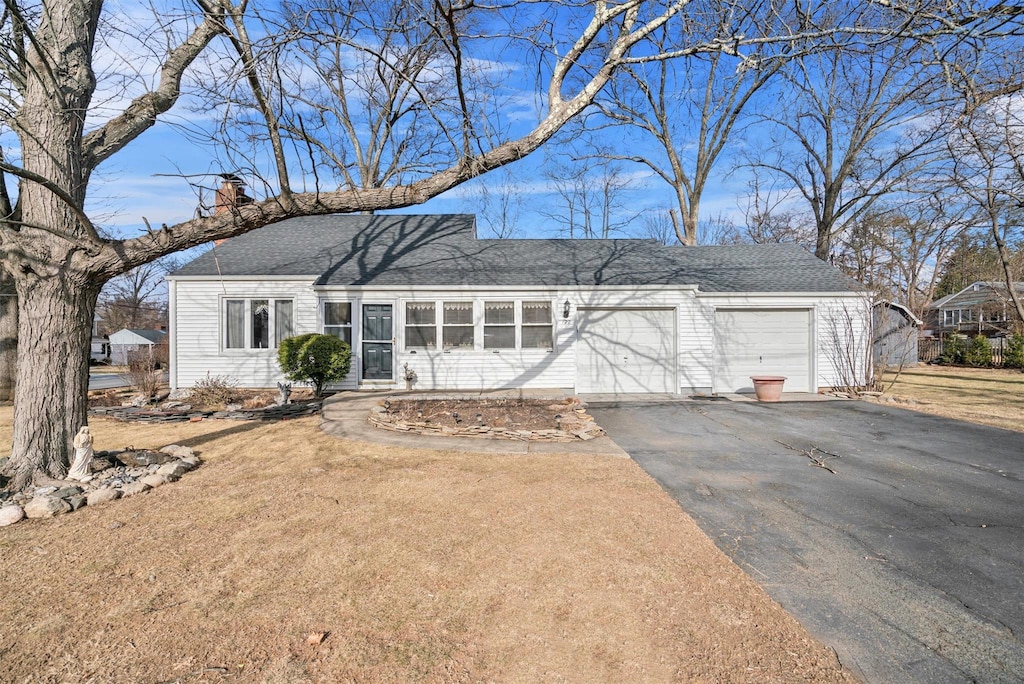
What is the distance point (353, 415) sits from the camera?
8.92 meters

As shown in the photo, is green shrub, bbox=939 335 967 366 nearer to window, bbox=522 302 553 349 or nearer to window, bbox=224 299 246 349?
window, bbox=522 302 553 349

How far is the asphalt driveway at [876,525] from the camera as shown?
2590 millimetres

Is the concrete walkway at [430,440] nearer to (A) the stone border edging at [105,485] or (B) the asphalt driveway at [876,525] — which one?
(B) the asphalt driveway at [876,525]

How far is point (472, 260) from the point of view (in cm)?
1415

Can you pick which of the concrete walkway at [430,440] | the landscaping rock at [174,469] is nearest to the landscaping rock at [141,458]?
the landscaping rock at [174,469]

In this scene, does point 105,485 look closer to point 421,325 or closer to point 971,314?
point 421,325

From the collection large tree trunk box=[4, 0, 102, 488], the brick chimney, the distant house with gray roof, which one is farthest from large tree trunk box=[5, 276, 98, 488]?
the distant house with gray roof

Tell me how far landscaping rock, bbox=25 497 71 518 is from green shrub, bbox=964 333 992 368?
3051 cm

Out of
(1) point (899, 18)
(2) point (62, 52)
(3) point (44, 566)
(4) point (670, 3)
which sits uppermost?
(4) point (670, 3)

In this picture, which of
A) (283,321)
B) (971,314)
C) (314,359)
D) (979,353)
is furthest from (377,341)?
(971,314)

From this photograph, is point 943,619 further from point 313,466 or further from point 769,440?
point 313,466

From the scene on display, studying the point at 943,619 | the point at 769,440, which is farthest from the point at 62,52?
the point at 769,440

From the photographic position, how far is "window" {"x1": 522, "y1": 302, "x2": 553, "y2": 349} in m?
12.7

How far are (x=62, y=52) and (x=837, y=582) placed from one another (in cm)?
839
